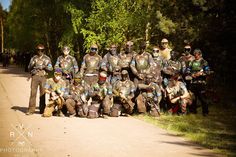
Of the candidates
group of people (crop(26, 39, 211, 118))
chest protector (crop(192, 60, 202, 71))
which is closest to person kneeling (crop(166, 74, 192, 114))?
group of people (crop(26, 39, 211, 118))

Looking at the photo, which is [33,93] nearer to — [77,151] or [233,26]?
[77,151]

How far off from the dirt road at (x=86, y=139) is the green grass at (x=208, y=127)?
412 millimetres

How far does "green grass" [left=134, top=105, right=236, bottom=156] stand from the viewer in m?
9.45

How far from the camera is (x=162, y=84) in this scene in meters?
14.2

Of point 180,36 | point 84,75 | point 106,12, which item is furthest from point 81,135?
point 106,12

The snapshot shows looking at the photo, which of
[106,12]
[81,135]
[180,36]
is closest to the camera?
[81,135]

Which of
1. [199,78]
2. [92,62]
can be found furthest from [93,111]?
[199,78]

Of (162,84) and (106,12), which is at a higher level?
(106,12)

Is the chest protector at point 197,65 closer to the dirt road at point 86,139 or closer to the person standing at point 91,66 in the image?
the dirt road at point 86,139

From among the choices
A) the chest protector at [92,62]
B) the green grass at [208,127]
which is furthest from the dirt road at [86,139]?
the chest protector at [92,62]

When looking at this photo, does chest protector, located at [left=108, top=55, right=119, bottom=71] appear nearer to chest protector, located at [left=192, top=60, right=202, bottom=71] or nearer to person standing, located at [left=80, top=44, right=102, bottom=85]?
person standing, located at [left=80, top=44, right=102, bottom=85]

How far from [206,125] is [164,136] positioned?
2.33 m

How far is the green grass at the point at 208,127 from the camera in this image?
945cm

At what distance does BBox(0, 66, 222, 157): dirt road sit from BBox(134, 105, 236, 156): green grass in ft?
1.35
